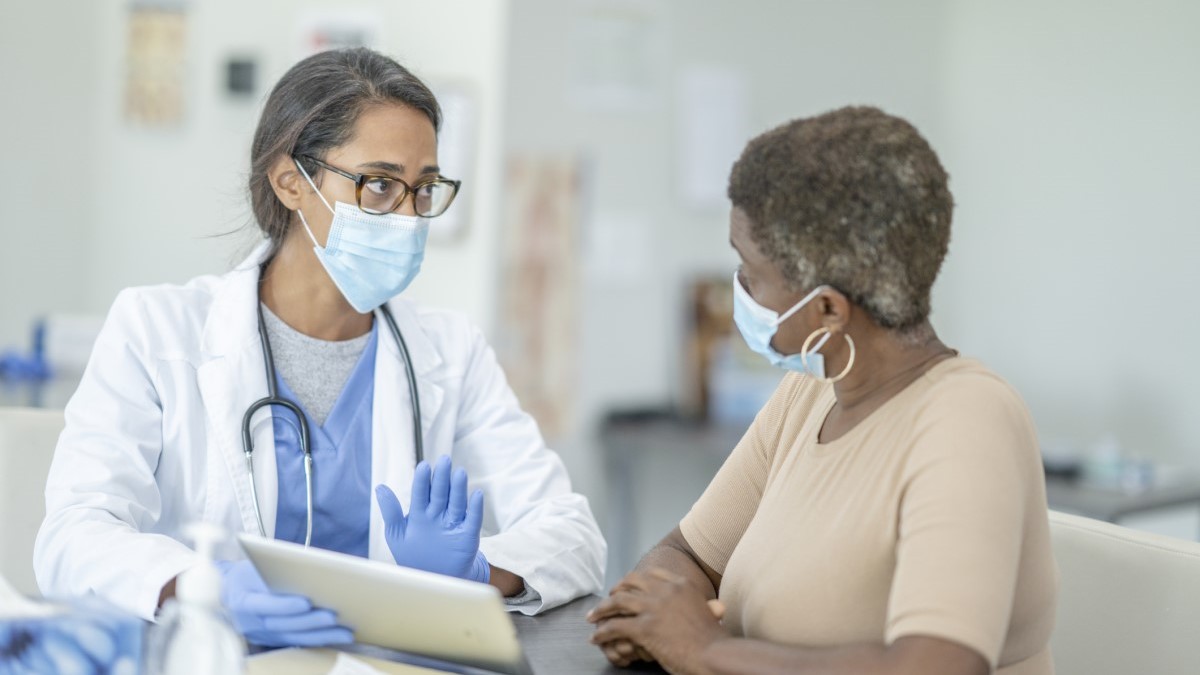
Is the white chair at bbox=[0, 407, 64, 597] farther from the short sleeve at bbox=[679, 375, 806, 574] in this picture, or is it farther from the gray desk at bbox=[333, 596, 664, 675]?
the short sleeve at bbox=[679, 375, 806, 574]

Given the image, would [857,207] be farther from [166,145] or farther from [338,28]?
[166,145]

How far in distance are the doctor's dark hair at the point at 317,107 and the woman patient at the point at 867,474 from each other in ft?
2.29

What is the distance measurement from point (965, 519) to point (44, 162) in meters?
3.13

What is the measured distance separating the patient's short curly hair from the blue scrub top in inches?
30.2

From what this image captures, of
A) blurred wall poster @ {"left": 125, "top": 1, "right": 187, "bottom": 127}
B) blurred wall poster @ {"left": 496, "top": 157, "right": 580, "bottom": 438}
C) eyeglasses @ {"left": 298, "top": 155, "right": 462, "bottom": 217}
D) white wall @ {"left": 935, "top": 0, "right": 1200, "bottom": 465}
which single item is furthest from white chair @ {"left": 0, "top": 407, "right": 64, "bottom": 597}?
white wall @ {"left": 935, "top": 0, "right": 1200, "bottom": 465}

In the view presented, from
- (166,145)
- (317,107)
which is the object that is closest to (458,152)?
(166,145)

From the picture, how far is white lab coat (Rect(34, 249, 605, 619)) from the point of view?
1454mm

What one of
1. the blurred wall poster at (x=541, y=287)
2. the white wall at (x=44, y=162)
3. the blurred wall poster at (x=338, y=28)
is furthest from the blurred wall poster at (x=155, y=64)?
the blurred wall poster at (x=541, y=287)

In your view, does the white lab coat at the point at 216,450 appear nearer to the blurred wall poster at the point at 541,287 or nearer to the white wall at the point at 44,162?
the blurred wall poster at the point at 541,287

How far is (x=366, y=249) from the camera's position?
1.74 meters

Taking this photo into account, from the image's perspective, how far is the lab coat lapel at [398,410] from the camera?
173cm

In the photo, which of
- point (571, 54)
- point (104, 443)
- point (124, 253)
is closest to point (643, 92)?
point (571, 54)

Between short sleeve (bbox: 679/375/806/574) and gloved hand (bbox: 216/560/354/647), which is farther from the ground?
short sleeve (bbox: 679/375/806/574)

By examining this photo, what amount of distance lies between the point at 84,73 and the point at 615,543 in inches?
79.2
